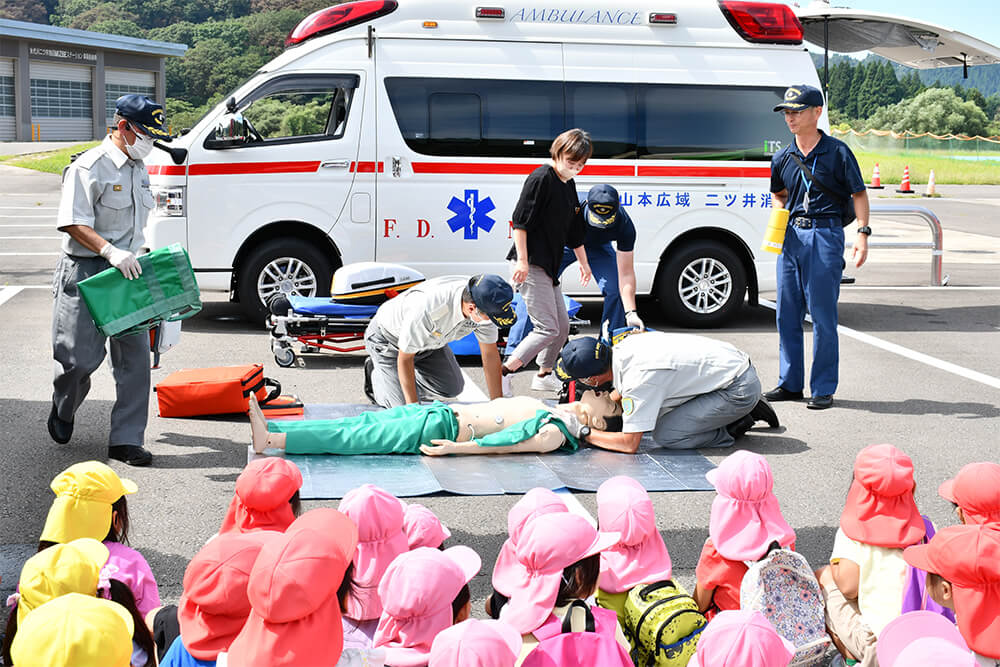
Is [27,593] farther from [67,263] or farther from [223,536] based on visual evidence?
[67,263]

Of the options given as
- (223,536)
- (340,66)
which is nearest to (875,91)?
(340,66)

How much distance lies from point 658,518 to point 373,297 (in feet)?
14.6

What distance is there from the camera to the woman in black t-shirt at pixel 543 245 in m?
8.27

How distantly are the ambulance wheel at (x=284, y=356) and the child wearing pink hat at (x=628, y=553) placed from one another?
5903 mm

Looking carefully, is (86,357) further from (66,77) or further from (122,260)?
(66,77)

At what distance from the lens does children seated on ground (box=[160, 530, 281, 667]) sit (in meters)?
2.79

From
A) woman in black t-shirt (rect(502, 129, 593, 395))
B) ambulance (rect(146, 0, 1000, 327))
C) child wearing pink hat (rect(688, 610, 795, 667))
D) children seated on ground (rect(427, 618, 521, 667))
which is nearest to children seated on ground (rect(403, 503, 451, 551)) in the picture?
children seated on ground (rect(427, 618, 521, 667))

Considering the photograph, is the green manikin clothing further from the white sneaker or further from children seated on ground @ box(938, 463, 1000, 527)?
children seated on ground @ box(938, 463, 1000, 527)

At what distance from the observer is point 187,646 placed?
2.85 metres

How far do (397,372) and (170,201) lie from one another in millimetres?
4152

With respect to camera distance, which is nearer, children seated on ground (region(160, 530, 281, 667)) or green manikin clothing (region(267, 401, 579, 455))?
children seated on ground (region(160, 530, 281, 667))

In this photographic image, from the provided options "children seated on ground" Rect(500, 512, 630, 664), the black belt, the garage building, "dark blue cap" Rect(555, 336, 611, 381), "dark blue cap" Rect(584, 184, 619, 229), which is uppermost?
the garage building

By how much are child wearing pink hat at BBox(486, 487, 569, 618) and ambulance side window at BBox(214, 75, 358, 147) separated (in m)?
7.63

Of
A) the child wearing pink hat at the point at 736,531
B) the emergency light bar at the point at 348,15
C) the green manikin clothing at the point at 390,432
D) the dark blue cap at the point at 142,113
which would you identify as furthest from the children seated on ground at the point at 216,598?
the emergency light bar at the point at 348,15
